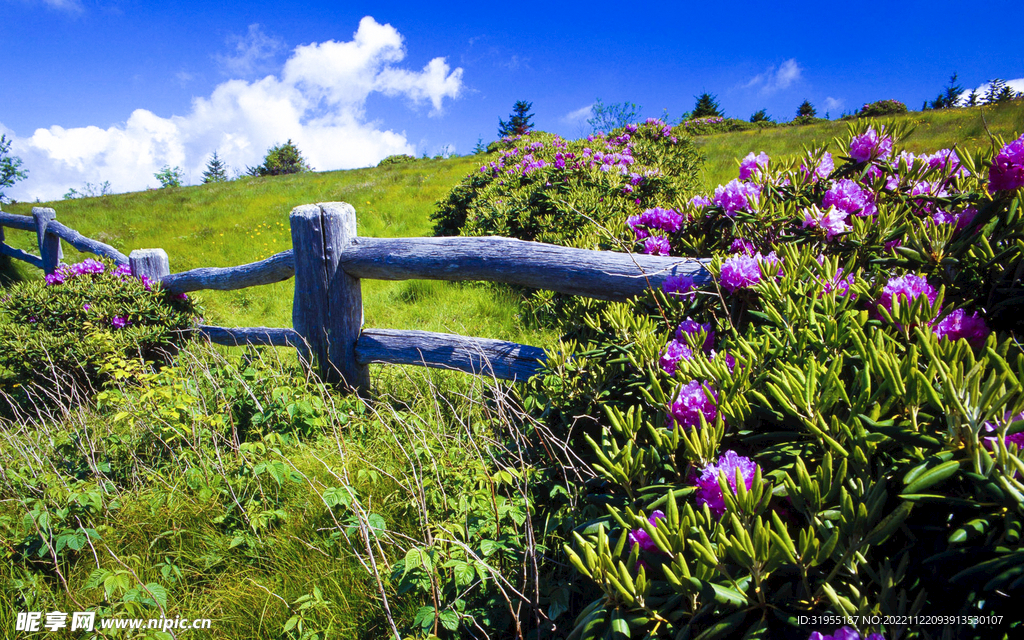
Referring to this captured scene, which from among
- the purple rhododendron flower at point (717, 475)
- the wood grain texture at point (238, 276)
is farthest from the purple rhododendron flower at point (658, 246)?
the wood grain texture at point (238, 276)

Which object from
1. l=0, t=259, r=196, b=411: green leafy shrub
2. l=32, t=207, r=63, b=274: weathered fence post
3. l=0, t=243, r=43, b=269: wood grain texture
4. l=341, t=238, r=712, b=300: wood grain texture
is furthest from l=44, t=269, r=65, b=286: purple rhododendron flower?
l=0, t=243, r=43, b=269: wood grain texture

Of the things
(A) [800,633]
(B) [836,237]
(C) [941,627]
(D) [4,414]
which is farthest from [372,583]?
(D) [4,414]

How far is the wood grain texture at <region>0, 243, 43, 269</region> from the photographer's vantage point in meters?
7.76

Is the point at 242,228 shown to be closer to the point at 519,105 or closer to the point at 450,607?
the point at 450,607

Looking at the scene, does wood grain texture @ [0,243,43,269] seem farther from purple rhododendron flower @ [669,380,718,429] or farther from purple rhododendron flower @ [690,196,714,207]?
purple rhododendron flower @ [669,380,718,429]

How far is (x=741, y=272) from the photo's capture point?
1487 mm

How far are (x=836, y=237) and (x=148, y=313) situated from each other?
4.89 meters

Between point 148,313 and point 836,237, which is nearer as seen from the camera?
point 836,237

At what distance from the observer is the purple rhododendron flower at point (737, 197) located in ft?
5.87

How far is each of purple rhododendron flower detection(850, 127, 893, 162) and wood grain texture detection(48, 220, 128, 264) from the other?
580cm

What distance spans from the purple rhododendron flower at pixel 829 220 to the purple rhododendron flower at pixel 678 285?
44cm

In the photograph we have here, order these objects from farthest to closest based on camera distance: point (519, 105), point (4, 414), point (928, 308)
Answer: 1. point (519, 105)
2. point (4, 414)
3. point (928, 308)

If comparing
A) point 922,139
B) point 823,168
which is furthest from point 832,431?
point 922,139

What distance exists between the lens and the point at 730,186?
6.09 feet
